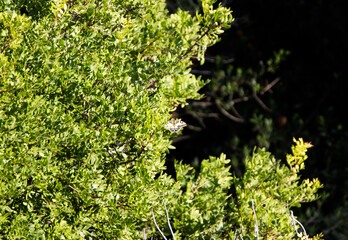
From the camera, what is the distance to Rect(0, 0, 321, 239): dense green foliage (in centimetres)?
248

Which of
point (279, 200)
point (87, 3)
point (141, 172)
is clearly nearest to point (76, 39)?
point (87, 3)

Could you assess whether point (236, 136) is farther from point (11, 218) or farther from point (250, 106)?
point (11, 218)

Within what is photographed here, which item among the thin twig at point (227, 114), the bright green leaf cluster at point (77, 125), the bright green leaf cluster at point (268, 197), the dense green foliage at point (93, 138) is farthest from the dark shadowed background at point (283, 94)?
the bright green leaf cluster at point (77, 125)

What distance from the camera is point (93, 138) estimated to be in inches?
102

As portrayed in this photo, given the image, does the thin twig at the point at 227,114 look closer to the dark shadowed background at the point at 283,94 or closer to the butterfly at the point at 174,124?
the dark shadowed background at the point at 283,94

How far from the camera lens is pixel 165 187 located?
2.92 m

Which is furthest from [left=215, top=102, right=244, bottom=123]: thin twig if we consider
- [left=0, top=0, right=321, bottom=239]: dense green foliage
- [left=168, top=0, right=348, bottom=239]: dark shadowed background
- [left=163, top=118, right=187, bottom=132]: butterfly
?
[left=163, top=118, right=187, bottom=132]: butterfly

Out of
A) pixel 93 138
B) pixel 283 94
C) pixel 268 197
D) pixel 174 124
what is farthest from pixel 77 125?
pixel 283 94

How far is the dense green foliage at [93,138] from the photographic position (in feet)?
8.15

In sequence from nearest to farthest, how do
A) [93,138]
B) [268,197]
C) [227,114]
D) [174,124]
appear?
[93,138]
[174,124]
[268,197]
[227,114]

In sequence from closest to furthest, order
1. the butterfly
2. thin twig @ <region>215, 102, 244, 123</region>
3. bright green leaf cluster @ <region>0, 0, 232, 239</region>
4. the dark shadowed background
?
1. bright green leaf cluster @ <region>0, 0, 232, 239</region>
2. the butterfly
3. the dark shadowed background
4. thin twig @ <region>215, 102, 244, 123</region>

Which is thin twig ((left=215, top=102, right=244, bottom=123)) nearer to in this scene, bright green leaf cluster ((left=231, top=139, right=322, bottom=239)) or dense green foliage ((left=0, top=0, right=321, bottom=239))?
bright green leaf cluster ((left=231, top=139, right=322, bottom=239))

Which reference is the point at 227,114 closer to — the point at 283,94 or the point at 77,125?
the point at 283,94

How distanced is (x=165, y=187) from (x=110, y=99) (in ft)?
2.04
